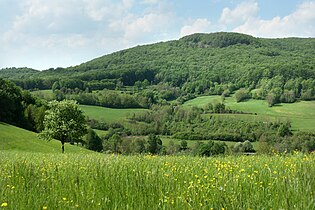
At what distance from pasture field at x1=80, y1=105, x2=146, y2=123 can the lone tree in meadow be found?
109 meters

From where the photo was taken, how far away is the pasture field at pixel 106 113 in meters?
157

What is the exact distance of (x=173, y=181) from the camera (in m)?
5.31

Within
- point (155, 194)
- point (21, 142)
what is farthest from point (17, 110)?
point (155, 194)

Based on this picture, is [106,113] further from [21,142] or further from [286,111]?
[21,142]

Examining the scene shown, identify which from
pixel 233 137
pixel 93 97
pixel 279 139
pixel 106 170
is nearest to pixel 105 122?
pixel 93 97

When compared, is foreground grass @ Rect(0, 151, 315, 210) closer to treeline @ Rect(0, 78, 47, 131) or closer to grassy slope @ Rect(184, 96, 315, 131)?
treeline @ Rect(0, 78, 47, 131)

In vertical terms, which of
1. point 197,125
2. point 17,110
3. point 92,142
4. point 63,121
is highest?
point 17,110

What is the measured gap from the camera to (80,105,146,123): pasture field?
157 m

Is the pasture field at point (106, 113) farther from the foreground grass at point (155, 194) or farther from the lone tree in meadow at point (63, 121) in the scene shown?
the foreground grass at point (155, 194)

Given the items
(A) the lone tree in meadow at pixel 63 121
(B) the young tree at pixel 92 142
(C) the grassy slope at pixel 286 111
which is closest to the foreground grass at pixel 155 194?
(A) the lone tree in meadow at pixel 63 121

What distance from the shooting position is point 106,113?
546 ft

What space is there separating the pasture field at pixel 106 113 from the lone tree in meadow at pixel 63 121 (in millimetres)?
109403

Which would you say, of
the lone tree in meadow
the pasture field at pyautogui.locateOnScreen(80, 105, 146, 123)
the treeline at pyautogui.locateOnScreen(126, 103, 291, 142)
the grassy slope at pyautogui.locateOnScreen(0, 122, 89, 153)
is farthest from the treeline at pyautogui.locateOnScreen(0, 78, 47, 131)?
the treeline at pyautogui.locateOnScreen(126, 103, 291, 142)

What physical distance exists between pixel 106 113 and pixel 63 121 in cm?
12278
